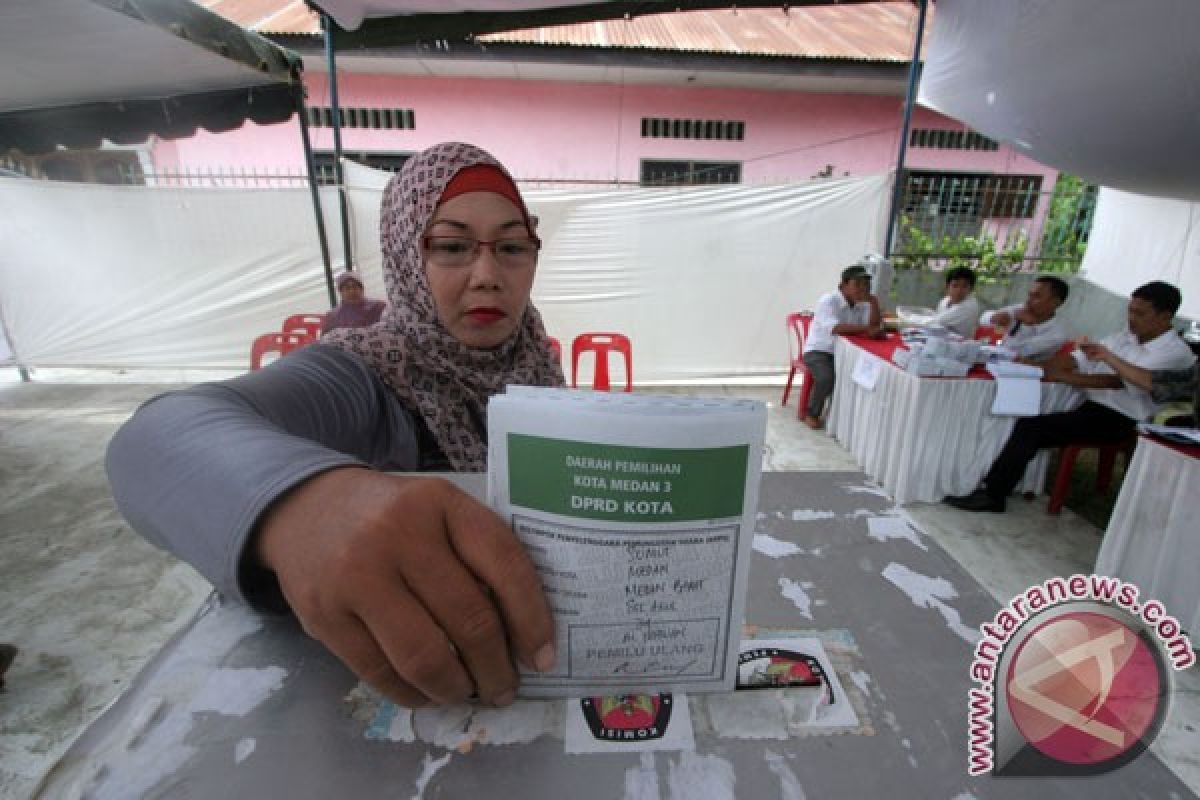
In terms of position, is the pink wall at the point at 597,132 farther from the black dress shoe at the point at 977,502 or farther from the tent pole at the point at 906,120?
the black dress shoe at the point at 977,502

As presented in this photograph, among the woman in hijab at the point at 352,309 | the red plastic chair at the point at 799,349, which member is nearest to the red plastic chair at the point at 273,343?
the woman in hijab at the point at 352,309

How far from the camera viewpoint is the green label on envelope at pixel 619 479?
402 millimetres

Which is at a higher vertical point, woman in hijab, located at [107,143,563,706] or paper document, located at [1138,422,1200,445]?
woman in hijab, located at [107,143,563,706]

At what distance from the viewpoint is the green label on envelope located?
0.40 metres

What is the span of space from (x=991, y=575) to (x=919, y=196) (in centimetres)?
588

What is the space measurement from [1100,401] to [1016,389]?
0.52m

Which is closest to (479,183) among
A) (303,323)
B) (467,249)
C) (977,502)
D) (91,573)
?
(467,249)

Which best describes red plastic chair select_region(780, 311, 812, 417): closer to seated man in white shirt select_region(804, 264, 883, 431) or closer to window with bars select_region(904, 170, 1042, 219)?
seated man in white shirt select_region(804, 264, 883, 431)

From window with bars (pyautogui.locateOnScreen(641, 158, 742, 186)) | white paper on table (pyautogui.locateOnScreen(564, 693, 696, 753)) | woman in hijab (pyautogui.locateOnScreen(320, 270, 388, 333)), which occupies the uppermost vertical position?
window with bars (pyautogui.locateOnScreen(641, 158, 742, 186))

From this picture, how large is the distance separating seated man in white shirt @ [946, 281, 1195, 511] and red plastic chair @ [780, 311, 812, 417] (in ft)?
5.30

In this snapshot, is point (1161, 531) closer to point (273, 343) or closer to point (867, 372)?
point (867, 372)

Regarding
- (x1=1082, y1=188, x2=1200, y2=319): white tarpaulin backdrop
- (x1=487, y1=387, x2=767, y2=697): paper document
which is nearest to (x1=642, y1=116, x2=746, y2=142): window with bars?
(x1=1082, y1=188, x2=1200, y2=319): white tarpaulin backdrop

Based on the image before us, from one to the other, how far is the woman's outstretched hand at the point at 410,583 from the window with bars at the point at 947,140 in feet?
32.2

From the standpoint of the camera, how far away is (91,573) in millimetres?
2451
